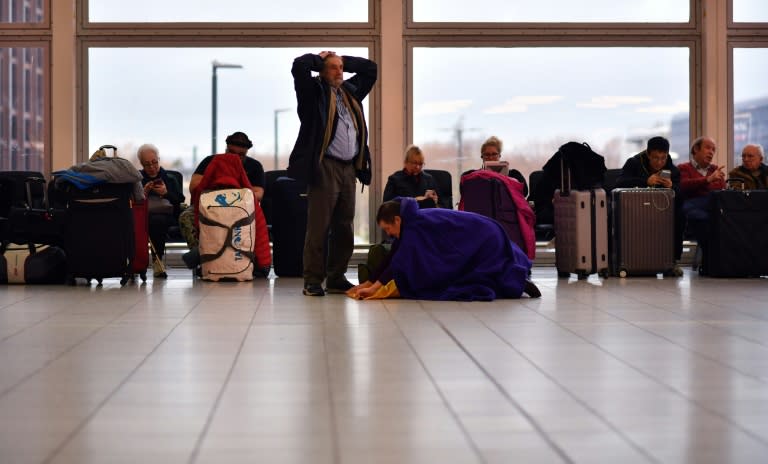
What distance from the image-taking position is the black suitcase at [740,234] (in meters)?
9.09

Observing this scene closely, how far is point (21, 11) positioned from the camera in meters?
11.2

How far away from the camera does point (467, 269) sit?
282 inches

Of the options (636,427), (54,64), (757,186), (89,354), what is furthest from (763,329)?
(54,64)

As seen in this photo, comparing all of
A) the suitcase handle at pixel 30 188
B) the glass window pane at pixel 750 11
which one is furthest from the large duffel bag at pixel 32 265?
the glass window pane at pixel 750 11

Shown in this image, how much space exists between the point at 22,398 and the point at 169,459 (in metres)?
1.04

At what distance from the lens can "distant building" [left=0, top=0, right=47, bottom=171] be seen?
11250 mm

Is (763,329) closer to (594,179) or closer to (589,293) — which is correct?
(589,293)

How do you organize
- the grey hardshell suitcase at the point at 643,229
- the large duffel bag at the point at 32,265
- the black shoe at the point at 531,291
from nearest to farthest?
the black shoe at the point at 531,291
the large duffel bag at the point at 32,265
the grey hardshell suitcase at the point at 643,229

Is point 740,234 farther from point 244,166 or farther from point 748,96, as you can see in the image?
point 244,166

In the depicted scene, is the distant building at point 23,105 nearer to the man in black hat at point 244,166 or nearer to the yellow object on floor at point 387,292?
the man in black hat at point 244,166

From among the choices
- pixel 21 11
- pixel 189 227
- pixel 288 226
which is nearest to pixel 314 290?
pixel 288 226

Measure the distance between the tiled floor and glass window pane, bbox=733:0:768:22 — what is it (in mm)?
5607

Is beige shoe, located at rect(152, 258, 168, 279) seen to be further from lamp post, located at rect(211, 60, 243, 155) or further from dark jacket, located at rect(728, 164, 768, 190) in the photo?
dark jacket, located at rect(728, 164, 768, 190)

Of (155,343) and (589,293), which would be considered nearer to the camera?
(155,343)
